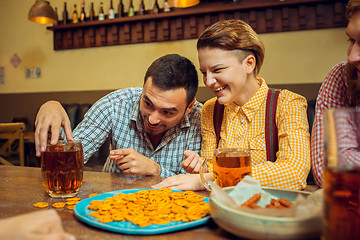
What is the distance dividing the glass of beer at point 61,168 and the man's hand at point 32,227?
1.29 ft

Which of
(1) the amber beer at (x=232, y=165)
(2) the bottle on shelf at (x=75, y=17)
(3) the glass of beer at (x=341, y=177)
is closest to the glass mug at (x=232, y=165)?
(1) the amber beer at (x=232, y=165)

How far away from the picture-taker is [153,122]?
138 cm

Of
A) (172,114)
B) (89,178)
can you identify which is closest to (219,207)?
(89,178)

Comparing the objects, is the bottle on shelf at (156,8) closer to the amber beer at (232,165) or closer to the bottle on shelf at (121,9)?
the bottle on shelf at (121,9)

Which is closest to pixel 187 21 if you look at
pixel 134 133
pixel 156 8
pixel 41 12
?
pixel 156 8

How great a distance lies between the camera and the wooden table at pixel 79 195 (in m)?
0.59

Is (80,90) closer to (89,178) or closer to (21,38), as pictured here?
(21,38)

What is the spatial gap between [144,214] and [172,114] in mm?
763

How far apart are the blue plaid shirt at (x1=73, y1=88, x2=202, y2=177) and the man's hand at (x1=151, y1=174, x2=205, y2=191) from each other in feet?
1.94

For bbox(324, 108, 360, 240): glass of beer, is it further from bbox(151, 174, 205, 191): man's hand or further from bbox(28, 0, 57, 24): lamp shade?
bbox(28, 0, 57, 24): lamp shade

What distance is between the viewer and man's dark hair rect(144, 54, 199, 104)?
1368mm

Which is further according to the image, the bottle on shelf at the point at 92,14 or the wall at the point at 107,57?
the bottle on shelf at the point at 92,14

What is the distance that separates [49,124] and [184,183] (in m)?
0.47

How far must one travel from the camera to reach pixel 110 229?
60cm
